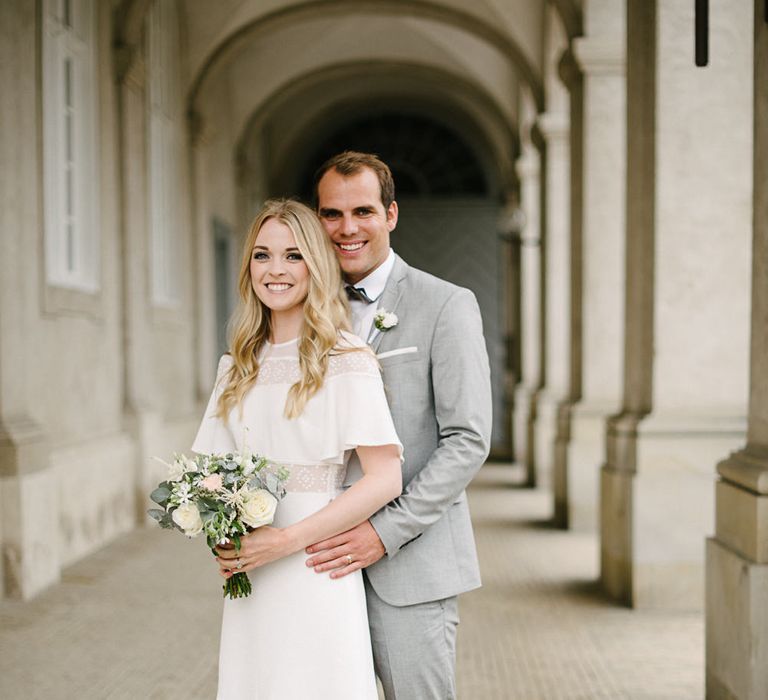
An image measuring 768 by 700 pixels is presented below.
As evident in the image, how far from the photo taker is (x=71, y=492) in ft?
24.5

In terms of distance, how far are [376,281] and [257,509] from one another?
768 millimetres

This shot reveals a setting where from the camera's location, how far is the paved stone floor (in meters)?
4.52

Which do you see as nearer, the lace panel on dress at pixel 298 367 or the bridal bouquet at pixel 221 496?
the bridal bouquet at pixel 221 496

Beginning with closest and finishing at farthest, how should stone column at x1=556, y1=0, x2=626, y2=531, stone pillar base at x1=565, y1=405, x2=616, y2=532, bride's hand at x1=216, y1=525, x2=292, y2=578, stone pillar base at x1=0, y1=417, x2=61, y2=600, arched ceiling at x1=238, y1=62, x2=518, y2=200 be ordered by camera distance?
bride's hand at x1=216, y1=525, x2=292, y2=578 < stone pillar base at x1=0, y1=417, x2=61, y2=600 < stone column at x1=556, y1=0, x2=626, y2=531 < stone pillar base at x1=565, y1=405, x2=616, y2=532 < arched ceiling at x1=238, y1=62, x2=518, y2=200

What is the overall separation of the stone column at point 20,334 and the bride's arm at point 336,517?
14.2ft

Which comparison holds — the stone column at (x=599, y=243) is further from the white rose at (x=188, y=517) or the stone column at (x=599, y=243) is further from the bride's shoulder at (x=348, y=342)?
the white rose at (x=188, y=517)

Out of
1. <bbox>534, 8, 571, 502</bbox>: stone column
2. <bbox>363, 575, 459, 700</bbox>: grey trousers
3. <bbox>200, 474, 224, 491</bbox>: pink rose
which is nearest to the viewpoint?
<bbox>200, 474, 224, 491</bbox>: pink rose

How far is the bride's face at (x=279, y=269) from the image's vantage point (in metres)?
2.32

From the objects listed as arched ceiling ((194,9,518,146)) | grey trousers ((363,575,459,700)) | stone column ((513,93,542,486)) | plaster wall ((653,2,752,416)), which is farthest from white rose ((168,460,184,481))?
arched ceiling ((194,9,518,146))

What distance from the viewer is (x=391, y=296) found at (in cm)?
258

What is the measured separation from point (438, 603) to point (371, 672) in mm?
252

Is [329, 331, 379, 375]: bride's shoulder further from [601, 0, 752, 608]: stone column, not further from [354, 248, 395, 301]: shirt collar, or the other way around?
[601, 0, 752, 608]: stone column

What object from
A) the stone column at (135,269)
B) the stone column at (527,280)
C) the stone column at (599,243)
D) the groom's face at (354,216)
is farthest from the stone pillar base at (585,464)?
the groom's face at (354,216)

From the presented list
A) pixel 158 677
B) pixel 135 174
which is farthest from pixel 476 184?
pixel 158 677
